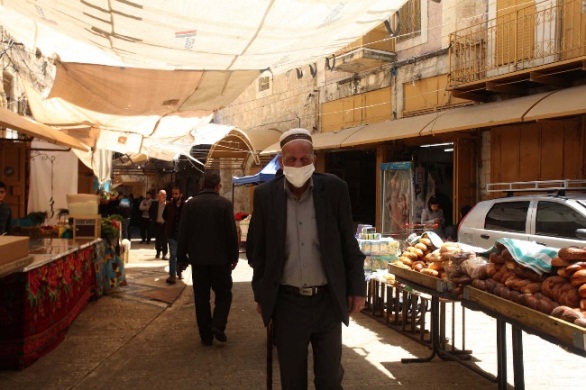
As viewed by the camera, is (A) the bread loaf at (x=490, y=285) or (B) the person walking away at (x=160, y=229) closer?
(A) the bread loaf at (x=490, y=285)

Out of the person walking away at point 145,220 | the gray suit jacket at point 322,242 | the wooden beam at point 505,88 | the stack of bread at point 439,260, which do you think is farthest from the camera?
the person walking away at point 145,220

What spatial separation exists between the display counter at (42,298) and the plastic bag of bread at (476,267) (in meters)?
3.76

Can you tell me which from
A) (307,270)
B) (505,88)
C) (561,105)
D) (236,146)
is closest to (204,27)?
(307,270)

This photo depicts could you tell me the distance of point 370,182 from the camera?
19.1 meters

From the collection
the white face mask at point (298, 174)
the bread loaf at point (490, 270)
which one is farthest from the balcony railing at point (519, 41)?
the white face mask at point (298, 174)

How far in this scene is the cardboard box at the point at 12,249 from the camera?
13.6ft

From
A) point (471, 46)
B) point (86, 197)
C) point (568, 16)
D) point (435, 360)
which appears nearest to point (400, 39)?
point (471, 46)

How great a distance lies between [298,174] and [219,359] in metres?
2.97

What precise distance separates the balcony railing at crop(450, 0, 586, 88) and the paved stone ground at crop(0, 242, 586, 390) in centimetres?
597

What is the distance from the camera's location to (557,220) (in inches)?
303

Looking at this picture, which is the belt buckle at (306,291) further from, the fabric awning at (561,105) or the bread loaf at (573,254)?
the fabric awning at (561,105)

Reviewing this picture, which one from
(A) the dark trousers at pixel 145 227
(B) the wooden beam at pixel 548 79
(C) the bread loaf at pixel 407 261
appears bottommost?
(A) the dark trousers at pixel 145 227

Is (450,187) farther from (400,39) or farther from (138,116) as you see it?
(138,116)

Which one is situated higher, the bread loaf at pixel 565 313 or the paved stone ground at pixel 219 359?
the bread loaf at pixel 565 313
